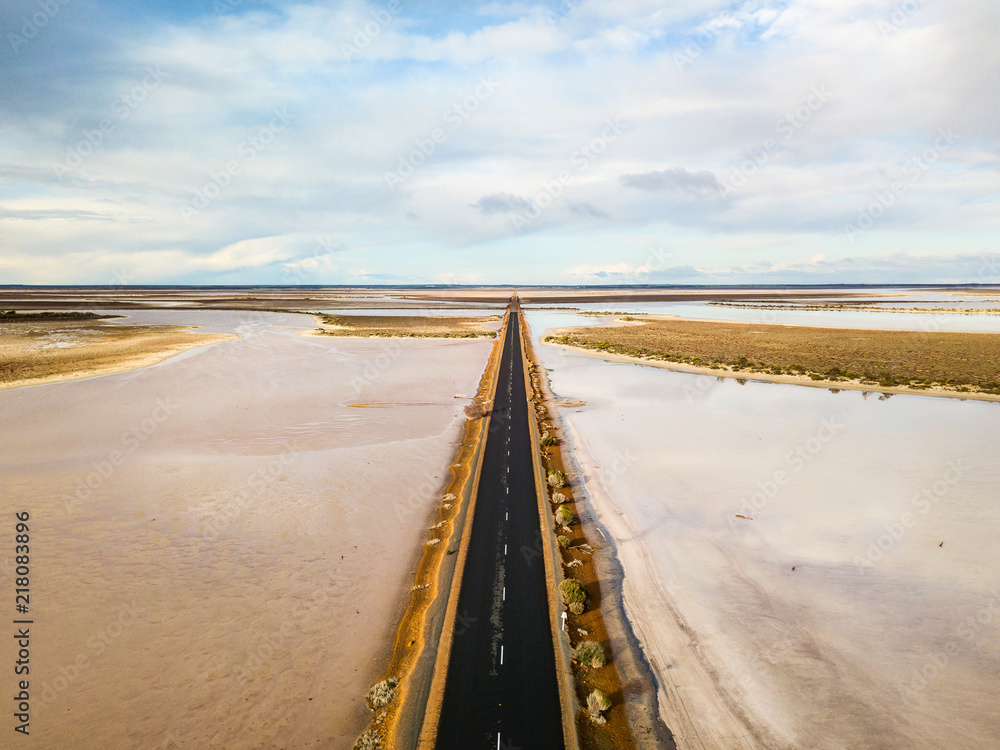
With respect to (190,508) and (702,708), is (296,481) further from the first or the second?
(702,708)

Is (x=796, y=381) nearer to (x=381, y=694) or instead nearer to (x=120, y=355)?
(x=381, y=694)

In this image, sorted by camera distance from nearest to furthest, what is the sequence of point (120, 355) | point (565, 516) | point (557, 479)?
point (565, 516)
point (557, 479)
point (120, 355)

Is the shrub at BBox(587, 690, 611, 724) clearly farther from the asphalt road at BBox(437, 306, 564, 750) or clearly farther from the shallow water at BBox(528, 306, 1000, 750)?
the shallow water at BBox(528, 306, 1000, 750)

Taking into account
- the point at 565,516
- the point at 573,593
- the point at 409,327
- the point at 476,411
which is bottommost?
the point at 573,593

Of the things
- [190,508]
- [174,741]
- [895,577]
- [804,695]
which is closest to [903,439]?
[895,577]

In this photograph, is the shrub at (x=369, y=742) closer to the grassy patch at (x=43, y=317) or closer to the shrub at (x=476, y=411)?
the shrub at (x=476, y=411)

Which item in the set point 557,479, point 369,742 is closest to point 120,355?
point 557,479
